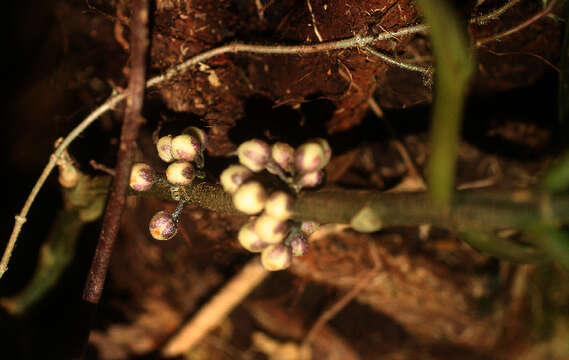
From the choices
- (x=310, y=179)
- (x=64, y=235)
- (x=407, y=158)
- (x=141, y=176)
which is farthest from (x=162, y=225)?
(x=407, y=158)

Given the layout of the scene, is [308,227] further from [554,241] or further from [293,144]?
[554,241]

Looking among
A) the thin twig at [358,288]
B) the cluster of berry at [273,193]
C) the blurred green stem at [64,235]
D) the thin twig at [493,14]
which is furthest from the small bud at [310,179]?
the thin twig at [358,288]

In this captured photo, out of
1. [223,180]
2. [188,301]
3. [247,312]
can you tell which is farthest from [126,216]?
[223,180]

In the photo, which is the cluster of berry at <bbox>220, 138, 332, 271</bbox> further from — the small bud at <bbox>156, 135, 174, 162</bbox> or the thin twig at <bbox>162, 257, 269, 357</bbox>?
the thin twig at <bbox>162, 257, 269, 357</bbox>

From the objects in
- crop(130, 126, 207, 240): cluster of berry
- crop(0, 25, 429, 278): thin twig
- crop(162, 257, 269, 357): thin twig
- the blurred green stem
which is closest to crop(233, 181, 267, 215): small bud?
crop(130, 126, 207, 240): cluster of berry

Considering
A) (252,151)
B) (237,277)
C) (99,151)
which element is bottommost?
(237,277)

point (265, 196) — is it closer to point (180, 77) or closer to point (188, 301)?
point (180, 77)

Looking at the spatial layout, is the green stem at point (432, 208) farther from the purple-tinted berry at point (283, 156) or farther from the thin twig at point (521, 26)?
the thin twig at point (521, 26)
